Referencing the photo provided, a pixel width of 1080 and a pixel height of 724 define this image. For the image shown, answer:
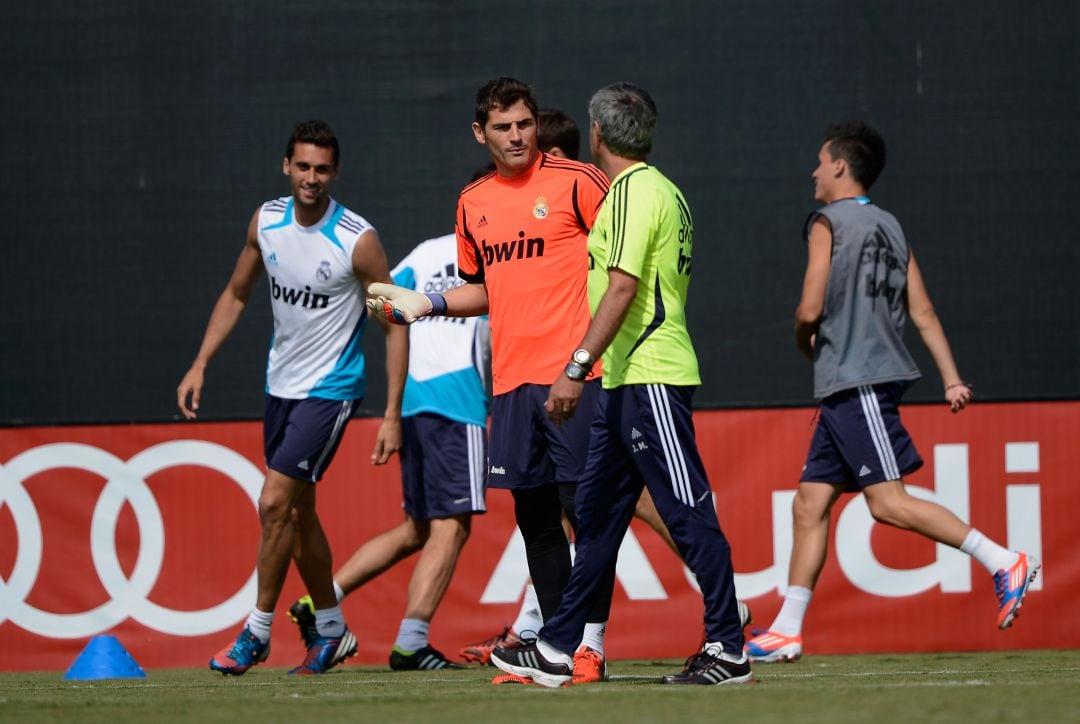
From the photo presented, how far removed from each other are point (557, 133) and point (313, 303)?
120 centimetres

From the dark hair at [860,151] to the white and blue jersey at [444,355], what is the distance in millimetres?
1678

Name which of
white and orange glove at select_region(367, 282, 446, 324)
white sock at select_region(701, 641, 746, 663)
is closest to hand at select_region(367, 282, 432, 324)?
white and orange glove at select_region(367, 282, 446, 324)

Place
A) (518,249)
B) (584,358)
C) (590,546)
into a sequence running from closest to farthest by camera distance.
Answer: (584,358), (590,546), (518,249)

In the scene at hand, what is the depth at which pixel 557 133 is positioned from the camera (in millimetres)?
6395

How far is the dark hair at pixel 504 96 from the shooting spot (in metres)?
5.46

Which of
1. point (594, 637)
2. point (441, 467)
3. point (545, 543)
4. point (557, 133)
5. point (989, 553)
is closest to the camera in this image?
point (594, 637)

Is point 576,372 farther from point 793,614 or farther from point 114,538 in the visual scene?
point 114,538

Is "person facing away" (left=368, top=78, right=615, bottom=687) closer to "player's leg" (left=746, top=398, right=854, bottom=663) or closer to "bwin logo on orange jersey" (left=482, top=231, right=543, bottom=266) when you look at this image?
"bwin logo on orange jersey" (left=482, top=231, right=543, bottom=266)

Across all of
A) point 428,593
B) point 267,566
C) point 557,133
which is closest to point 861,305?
point 557,133

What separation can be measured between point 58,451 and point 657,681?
11.8ft

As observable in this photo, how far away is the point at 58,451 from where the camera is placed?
7578 mm

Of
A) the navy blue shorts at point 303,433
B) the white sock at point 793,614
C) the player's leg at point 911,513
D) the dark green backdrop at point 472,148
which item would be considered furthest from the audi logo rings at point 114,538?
the player's leg at point 911,513

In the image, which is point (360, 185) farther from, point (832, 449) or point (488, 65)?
point (832, 449)

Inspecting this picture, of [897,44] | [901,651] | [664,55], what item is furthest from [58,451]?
[897,44]
